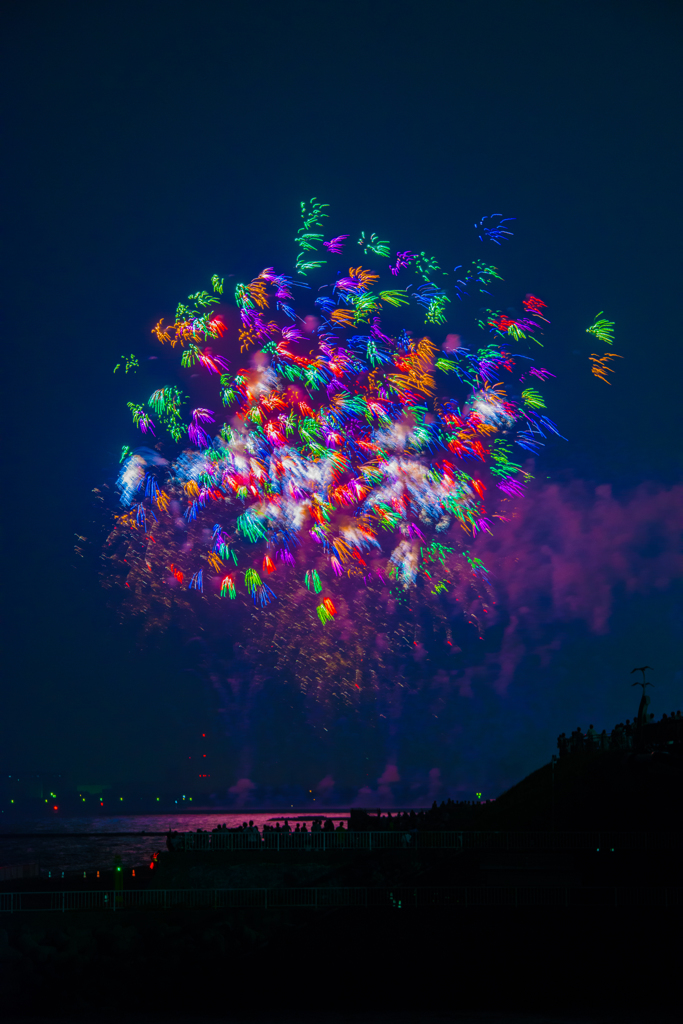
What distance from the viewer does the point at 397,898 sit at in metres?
24.6

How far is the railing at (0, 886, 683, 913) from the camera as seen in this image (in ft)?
76.0

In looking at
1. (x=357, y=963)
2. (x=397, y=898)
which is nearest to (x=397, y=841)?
(x=397, y=898)

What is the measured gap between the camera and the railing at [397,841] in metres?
26.2

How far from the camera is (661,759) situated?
27.8 meters

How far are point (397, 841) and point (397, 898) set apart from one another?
5018 millimetres

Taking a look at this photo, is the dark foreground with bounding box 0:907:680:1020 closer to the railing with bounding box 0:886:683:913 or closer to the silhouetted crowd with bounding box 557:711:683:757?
the railing with bounding box 0:886:683:913

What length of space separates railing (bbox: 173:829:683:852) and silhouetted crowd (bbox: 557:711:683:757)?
5144 mm

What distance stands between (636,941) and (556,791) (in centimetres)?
1068

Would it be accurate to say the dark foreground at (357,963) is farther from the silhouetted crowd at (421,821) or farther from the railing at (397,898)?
the silhouetted crowd at (421,821)

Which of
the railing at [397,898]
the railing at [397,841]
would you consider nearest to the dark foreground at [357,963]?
the railing at [397,898]

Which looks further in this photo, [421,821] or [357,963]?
[421,821]

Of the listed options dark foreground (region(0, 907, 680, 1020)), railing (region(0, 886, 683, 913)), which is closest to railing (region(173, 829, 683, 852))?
railing (region(0, 886, 683, 913))

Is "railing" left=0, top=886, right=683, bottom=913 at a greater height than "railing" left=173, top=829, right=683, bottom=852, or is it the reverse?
"railing" left=173, top=829, right=683, bottom=852

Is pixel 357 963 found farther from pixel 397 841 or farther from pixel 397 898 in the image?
pixel 397 841
